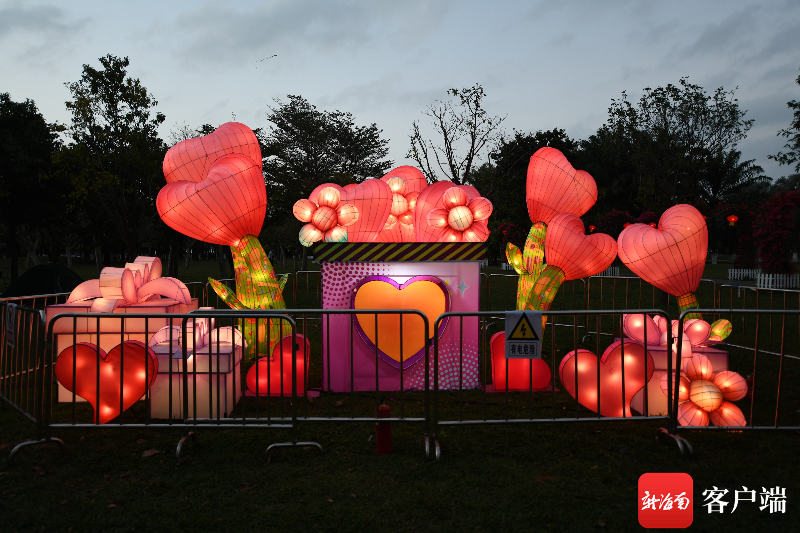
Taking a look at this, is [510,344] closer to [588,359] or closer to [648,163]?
[588,359]

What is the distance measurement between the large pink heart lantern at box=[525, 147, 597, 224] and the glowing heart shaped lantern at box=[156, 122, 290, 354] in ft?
9.42

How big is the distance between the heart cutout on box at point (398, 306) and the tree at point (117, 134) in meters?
12.2

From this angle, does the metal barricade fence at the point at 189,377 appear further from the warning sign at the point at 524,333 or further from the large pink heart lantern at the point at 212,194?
the large pink heart lantern at the point at 212,194

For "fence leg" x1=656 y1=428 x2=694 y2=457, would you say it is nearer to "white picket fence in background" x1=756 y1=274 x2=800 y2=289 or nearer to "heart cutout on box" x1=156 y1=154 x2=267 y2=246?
"heart cutout on box" x1=156 y1=154 x2=267 y2=246

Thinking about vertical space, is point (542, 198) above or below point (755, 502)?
above

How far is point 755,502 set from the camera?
357cm

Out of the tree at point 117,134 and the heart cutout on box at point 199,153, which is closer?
the heart cutout on box at point 199,153

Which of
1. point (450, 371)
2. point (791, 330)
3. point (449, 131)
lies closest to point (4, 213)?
point (449, 131)

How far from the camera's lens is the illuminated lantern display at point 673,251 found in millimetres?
5895

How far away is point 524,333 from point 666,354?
1.87 m

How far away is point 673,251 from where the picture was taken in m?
5.89

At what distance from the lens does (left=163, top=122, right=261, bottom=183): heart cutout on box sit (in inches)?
283

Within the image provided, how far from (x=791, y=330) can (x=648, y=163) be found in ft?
35.1

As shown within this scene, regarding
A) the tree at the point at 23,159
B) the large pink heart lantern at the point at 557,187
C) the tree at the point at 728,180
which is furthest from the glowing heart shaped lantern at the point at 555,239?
the tree at the point at 728,180
